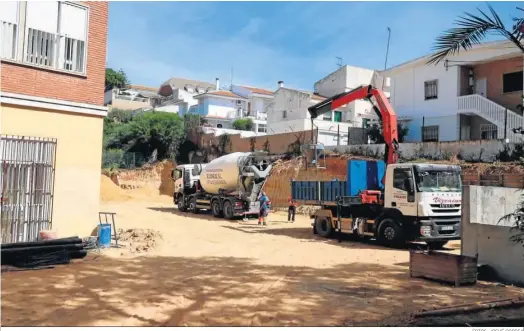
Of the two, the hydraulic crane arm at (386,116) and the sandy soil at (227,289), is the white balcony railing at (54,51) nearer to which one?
the sandy soil at (227,289)

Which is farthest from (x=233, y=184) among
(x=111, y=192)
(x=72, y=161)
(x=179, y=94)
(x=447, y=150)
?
(x=179, y=94)

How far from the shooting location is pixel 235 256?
12703mm

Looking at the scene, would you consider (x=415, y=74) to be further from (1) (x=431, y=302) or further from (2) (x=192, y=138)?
(1) (x=431, y=302)

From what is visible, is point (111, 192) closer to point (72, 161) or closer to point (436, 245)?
point (72, 161)

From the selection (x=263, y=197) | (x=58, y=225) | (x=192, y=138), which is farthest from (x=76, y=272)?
(x=192, y=138)

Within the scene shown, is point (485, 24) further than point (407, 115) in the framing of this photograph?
No

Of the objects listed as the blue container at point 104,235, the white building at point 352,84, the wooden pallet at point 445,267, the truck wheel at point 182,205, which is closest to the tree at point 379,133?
the white building at point 352,84

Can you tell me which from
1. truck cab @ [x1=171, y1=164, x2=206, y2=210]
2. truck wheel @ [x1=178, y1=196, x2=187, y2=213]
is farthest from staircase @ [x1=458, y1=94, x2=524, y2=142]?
truck wheel @ [x1=178, y1=196, x2=187, y2=213]

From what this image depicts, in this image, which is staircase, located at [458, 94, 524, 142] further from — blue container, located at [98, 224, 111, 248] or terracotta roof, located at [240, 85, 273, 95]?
terracotta roof, located at [240, 85, 273, 95]

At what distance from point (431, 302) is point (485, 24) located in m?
4.46

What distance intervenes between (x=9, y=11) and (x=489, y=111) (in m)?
23.8

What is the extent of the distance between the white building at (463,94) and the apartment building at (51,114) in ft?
67.0

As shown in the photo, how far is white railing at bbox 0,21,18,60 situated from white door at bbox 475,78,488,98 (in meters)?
25.0

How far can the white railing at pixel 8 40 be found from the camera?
11038 millimetres
